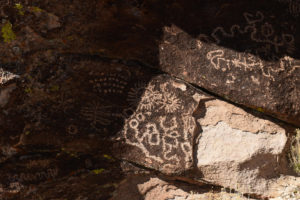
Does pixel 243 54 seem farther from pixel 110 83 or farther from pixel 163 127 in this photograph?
pixel 110 83

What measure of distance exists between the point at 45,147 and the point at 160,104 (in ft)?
3.52

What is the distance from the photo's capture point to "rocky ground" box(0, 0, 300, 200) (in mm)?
2361

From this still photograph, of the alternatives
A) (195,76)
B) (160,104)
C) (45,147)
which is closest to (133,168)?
(160,104)

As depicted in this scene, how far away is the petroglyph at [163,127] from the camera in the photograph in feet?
8.05

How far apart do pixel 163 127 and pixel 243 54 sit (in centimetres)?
100

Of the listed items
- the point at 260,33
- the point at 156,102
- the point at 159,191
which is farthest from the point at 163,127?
the point at 260,33

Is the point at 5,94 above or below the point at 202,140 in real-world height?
above

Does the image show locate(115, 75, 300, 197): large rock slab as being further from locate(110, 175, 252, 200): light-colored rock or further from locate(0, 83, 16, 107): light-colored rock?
locate(0, 83, 16, 107): light-colored rock

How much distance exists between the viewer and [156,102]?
2539 mm

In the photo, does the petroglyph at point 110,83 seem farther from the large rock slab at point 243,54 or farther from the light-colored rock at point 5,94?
the light-colored rock at point 5,94

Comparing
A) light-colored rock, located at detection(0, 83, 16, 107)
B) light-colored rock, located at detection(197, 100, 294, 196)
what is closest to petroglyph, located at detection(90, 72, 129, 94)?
light-colored rock, located at detection(0, 83, 16, 107)

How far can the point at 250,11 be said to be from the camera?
2.62 metres

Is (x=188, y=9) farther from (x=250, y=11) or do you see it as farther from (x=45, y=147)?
(x=45, y=147)

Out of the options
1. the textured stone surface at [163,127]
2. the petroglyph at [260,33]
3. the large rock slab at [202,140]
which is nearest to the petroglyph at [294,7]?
the petroglyph at [260,33]
